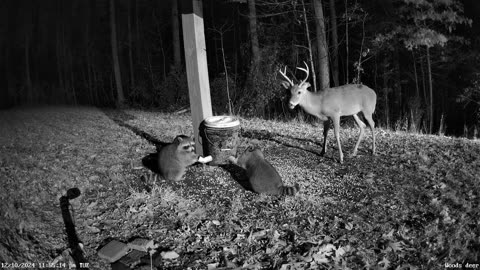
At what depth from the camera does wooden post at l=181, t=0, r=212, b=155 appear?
237 inches

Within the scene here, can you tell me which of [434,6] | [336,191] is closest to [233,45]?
[434,6]

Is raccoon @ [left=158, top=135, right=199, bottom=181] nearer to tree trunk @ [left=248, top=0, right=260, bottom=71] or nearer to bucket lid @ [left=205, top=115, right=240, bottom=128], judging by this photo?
bucket lid @ [left=205, top=115, right=240, bottom=128]

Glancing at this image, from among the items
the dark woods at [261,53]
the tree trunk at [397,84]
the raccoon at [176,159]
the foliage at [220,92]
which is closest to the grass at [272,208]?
the raccoon at [176,159]

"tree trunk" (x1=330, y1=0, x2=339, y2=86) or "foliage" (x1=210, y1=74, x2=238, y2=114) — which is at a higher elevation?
"tree trunk" (x1=330, y1=0, x2=339, y2=86)

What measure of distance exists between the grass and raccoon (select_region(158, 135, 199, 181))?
18cm

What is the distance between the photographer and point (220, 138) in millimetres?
5934

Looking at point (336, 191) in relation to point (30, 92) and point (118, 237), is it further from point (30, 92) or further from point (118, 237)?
point (30, 92)

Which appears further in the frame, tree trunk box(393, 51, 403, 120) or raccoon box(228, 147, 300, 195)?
tree trunk box(393, 51, 403, 120)

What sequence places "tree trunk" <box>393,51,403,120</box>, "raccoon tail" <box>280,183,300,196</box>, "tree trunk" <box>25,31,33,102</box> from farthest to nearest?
1. "tree trunk" <box>25,31,33,102</box>
2. "tree trunk" <box>393,51,403,120</box>
3. "raccoon tail" <box>280,183,300,196</box>

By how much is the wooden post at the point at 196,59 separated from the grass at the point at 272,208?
905 millimetres

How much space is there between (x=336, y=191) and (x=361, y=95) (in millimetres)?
2255

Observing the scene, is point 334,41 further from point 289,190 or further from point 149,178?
point 149,178

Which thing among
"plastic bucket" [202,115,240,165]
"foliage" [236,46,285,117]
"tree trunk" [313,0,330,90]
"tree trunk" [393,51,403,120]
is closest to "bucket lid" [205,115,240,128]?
"plastic bucket" [202,115,240,165]

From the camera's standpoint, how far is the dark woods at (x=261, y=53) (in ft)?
50.2
